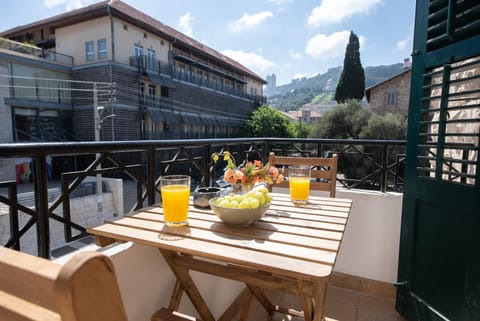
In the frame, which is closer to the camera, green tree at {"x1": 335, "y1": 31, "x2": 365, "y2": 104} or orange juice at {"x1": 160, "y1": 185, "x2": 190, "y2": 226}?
orange juice at {"x1": 160, "y1": 185, "x2": 190, "y2": 226}

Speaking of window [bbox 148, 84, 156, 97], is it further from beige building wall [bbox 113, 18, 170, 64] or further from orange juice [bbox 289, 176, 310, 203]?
orange juice [bbox 289, 176, 310, 203]

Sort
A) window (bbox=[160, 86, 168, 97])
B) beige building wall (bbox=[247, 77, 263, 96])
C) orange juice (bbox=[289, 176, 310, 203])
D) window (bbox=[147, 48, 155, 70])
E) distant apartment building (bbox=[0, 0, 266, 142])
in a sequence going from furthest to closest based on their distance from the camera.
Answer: beige building wall (bbox=[247, 77, 263, 96]) < window (bbox=[160, 86, 168, 97]) < window (bbox=[147, 48, 155, 70]) < distant apartment building (bbox=[0, 0, 266, 142]) < orange juice (bbox=[289, 176, 310, 203])

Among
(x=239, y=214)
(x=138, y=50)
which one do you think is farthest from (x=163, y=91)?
(x=239, y=214)

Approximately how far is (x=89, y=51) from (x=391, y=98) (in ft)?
59.2

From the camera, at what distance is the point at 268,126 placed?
23438mm

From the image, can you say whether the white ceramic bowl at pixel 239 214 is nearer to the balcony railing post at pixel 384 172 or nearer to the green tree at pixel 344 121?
the balcony railing post at pixel 384 172

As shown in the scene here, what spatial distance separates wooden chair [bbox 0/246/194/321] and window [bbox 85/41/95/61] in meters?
17.0


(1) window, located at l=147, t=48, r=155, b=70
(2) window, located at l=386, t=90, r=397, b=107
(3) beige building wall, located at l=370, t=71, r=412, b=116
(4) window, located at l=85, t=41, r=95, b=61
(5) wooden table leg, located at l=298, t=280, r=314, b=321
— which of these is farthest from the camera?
(2) window, located at l=386, t=90, r=397, b=107

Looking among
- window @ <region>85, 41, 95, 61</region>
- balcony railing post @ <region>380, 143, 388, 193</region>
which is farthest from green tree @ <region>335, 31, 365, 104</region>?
balcony railing post @ <region>380, 143, 388, 193</region>

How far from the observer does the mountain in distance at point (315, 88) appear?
241 ft

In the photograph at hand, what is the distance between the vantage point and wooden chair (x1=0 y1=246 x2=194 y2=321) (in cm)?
29

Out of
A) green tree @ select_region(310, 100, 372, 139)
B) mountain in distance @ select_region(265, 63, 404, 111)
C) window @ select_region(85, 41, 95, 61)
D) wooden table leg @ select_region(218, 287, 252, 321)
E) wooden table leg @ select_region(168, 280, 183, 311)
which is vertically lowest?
wooden table leg @ select_region(218, 287, 252, 321)

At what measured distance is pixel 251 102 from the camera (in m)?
27.1

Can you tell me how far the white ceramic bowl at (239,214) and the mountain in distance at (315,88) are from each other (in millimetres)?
60825
